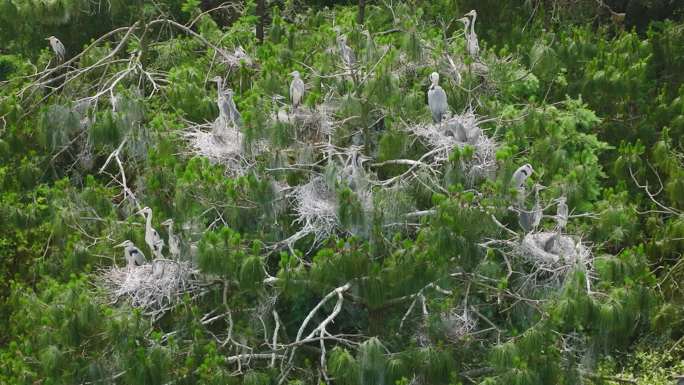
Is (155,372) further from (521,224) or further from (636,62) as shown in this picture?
(636,62)

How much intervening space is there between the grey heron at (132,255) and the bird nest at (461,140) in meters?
1.84

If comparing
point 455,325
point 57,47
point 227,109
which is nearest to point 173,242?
point 227,109

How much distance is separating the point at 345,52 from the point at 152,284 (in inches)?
92.7

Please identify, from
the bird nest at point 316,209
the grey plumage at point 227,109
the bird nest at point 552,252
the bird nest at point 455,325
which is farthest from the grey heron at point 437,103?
the bird nest at point 455,325

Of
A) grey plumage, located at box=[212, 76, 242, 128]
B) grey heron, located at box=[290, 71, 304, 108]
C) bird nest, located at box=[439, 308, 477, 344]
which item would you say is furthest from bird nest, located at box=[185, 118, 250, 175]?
bird nest, located at box=[439, 308, 477, 344]

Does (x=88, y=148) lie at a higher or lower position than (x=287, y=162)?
lower

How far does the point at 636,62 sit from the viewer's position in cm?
1012

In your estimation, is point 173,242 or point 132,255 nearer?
point 173,242

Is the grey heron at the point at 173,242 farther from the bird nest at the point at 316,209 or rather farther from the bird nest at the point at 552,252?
the bird nest at the point at 552,252

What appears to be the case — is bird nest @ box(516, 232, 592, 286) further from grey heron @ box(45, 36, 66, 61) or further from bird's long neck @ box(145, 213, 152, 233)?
grey heron @ box(45, 36, 66, 61)

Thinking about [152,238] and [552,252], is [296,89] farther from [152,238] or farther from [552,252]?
[552,252]

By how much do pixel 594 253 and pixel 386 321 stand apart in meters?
1.31

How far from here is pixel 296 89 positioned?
25.2 ft

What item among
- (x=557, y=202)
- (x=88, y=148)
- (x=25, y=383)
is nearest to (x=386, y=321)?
(x=557, y=202)
